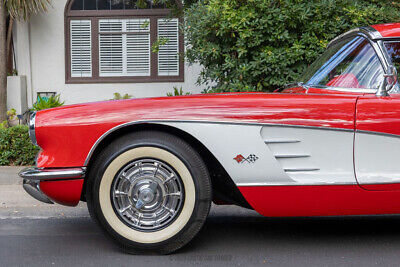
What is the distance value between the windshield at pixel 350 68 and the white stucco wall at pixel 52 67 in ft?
23.7

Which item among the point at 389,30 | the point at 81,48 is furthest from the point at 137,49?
the point at 389,30

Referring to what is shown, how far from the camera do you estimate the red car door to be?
376 centimetres

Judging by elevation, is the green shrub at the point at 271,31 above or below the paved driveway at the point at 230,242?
above

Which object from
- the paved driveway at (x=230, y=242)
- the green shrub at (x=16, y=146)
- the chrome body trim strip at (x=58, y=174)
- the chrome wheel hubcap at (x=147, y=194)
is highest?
the chrome body trim strip at (x=58, y=174)

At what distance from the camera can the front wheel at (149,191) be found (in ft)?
12.4

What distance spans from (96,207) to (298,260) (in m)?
1.41

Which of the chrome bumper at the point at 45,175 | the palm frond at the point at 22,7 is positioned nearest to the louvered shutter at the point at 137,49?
the palm frond at the point at 22,7

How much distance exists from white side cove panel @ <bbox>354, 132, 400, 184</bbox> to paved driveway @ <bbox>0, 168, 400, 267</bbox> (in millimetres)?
563

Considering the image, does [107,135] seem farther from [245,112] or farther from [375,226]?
Result: [375,226]

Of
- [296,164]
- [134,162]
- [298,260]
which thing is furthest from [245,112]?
[298,260]

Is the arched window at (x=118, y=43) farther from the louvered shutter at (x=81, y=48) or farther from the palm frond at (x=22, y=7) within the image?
the palm frond at (x=22, y=7)

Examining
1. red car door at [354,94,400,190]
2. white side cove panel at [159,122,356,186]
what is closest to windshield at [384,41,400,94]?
red car door at [354,94,400,190]

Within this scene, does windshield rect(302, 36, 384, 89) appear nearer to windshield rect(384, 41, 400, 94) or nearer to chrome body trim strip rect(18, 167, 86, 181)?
windshield rect(384, 41, 400, 94)

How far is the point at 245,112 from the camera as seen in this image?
3787 mm
